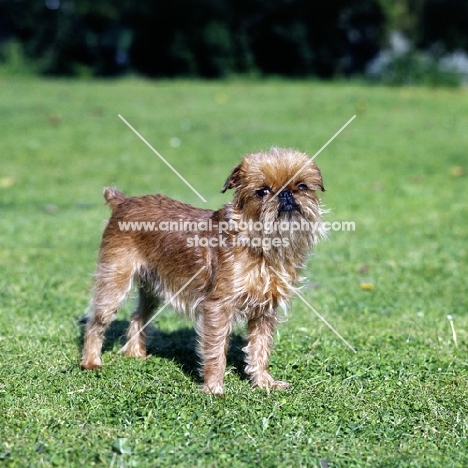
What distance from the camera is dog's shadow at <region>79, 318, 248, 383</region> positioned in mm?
5488

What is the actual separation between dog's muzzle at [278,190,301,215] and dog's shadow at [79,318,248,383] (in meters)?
1.40

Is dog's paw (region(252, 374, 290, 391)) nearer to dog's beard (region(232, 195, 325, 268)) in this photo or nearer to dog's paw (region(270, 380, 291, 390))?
dog's paw (region(270, 380, 291, 390))

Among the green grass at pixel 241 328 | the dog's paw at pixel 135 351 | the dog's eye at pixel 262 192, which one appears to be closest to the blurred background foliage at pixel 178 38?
the green grass at pixel 241 328

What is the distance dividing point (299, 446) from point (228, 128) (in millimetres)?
13453

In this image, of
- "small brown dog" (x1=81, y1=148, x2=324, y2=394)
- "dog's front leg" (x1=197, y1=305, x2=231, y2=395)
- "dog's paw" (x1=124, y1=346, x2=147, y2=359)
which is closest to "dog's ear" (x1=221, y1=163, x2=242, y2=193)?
"small brown dog" (x1=81, y1=148, x2=324, y2=394)

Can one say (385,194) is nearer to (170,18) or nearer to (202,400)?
(202,400)

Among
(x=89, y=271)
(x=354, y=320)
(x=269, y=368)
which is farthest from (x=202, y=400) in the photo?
(x=89, y=271)

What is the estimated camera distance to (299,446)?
4164 mm

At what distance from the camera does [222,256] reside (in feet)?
16.1

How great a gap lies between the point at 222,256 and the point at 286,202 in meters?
0.62

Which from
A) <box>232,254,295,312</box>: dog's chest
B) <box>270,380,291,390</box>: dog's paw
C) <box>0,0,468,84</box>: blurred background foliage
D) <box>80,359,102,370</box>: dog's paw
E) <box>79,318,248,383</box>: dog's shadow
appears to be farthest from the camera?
<box>0,0,468,84</box>: blurred background foliage

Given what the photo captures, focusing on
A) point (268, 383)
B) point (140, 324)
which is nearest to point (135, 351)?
point (140, 324)

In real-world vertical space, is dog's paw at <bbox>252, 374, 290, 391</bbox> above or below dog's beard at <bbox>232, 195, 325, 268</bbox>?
below

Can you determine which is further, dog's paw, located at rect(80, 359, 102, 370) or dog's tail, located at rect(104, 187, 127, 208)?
dog's tail, located at rect(104, 187, 127, 208)
